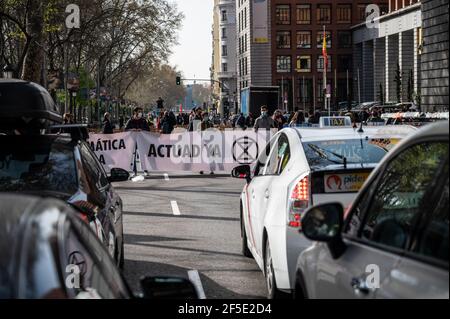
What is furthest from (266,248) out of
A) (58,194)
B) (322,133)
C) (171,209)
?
(171,209)

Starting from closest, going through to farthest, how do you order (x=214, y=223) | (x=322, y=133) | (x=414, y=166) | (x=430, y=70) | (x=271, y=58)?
(x=414, y=166)
(x=322, y=133)
(x=214, y=223)
(x=430, y=70)
(x=271, y=58)

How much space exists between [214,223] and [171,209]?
2767mm

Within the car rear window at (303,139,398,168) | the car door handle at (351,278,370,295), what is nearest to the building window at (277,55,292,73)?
the car rear window at (303,139,398,168)

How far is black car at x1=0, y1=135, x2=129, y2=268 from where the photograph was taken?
8188 mm

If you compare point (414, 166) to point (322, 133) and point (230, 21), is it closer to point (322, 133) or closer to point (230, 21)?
point (322, 133)

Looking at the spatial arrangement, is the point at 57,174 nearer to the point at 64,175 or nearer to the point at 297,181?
the point at 64,175

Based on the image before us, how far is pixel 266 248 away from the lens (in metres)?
8.87

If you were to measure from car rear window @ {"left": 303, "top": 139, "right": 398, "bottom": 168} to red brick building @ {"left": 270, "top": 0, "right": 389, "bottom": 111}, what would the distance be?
119 m

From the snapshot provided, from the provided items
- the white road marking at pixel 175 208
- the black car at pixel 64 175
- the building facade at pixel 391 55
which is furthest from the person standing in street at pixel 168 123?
the building facade at pixel 391 55

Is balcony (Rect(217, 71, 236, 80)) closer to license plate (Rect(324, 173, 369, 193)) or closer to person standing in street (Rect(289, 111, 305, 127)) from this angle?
person standing in street (Rect(289, 111, 305, 127))

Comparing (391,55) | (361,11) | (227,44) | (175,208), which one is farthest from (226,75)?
(175,208)

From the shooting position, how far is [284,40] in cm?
12962

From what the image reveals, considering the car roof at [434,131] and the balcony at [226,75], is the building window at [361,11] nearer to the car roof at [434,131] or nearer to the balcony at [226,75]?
the balcony at [226,75]

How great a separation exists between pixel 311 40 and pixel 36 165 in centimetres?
12316
